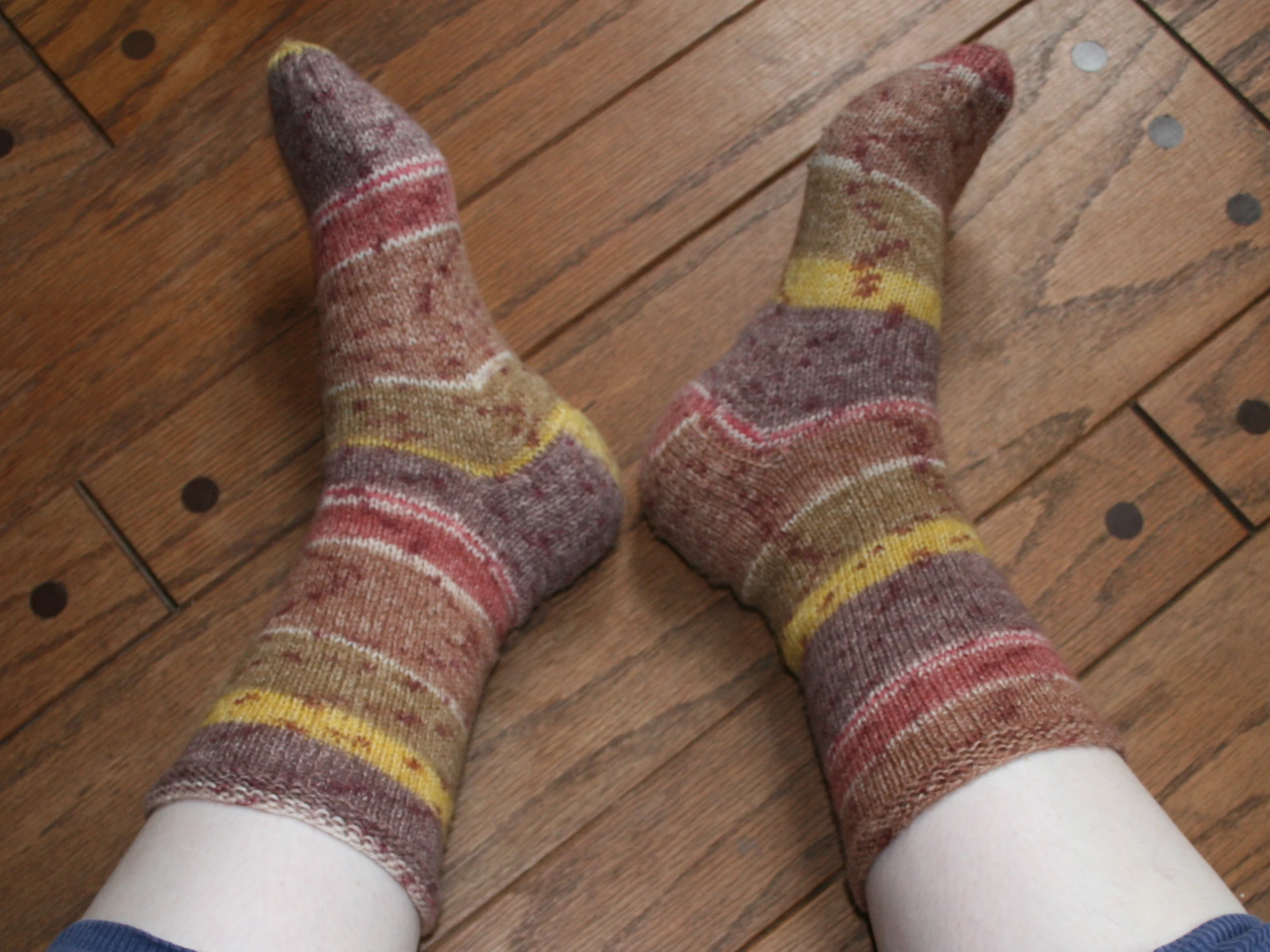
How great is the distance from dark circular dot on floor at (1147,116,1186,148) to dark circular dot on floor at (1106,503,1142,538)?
1.01 feet

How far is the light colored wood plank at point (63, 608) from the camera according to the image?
0.76 metres

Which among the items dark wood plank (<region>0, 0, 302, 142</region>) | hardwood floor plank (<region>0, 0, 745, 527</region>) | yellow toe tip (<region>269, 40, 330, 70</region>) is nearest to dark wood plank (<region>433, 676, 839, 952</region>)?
hardwood floor plank (<region>0, 0, 745, 527</region>)

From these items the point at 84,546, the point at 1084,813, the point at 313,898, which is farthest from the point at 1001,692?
the point at 84,546

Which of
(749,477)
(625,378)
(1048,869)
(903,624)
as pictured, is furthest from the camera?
(625,378)

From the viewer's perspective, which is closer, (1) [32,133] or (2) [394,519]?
(2) [394,519]

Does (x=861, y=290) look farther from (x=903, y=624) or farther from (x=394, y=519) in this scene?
(x=394, y=519)

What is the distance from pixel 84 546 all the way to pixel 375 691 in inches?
14.3

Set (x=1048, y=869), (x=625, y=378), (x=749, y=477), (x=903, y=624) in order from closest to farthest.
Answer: (x=1048, y=869), (x=903, y=624), (x=749, y=477), (x=625, y=378)

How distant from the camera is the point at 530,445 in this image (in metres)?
0.71

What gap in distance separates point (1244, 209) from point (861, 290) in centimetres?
35

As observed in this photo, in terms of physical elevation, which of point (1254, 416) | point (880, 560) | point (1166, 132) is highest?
point (1166, 132)

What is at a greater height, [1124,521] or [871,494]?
[871,494]

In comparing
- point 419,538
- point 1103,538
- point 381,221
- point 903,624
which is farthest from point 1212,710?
point 381,221

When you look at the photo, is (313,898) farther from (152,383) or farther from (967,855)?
(152,383)
